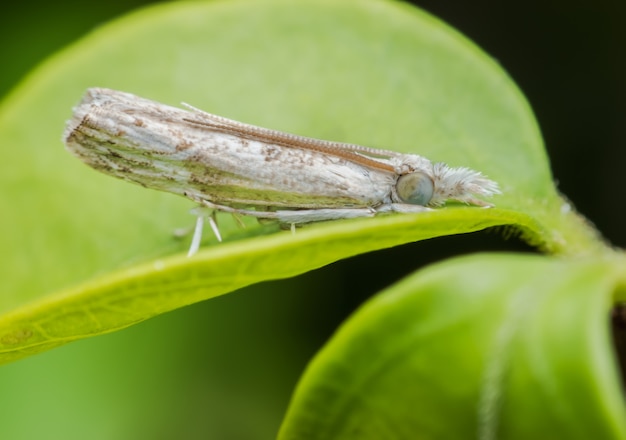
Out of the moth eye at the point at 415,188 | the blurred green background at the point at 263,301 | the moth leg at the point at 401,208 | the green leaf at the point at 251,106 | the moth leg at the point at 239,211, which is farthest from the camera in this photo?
the blurred green background at the point at 263,301

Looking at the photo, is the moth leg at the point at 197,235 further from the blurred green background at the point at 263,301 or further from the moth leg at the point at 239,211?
the blurred green background at the point at 263,301

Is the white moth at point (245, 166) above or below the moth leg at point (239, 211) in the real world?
above

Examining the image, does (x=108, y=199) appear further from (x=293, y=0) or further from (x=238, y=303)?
(x=238, y=303)

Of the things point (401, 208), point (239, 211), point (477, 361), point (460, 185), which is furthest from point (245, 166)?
point (477, 361)

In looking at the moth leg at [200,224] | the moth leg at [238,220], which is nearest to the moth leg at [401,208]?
the moth leg at [238,220]

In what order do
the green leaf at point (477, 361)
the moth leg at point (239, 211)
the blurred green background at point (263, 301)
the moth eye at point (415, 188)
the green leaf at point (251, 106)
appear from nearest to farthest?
the green leaf at point (477, 361) → the green leaf at point (251, 106) → the moth leg at point (239, 211) → the moth eye at point (415, 188) → the blurred green background at point (263, 301)

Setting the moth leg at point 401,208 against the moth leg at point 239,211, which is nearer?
the moth leg at point 239,211

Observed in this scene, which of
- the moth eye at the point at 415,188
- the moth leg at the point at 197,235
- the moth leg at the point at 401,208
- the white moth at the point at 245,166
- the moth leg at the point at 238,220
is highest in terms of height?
the moth eye at the point at 415,188

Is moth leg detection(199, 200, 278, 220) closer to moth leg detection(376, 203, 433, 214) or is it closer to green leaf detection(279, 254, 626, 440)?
moth leg detection(376, 203, 433, 214)
